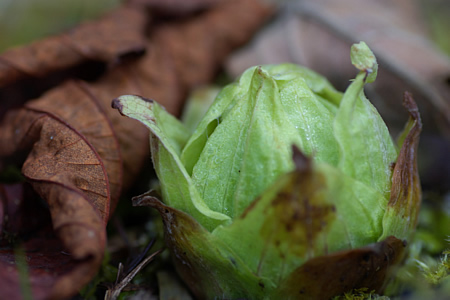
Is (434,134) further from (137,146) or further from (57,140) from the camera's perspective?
(57,140)

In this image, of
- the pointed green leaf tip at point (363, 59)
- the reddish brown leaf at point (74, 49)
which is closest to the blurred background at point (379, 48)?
the reddish brown leaf at point (74, 49)

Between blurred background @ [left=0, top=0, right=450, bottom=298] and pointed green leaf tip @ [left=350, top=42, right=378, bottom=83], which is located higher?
pointed green leaf tip @ [left=350, top=42, right=378, bottom=83]

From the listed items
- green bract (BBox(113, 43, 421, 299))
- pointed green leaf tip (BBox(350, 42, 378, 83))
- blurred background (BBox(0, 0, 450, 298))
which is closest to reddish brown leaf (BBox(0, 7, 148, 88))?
blurred background (BBox(0, 0, 450, 298))

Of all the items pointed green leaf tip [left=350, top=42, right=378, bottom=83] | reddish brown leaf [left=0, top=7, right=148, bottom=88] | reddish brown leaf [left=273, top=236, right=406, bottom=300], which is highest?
pointed green leaf tip [left=350, top=42, right=378, bottom=83]

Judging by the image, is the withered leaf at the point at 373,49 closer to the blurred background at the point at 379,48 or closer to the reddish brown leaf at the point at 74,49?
the blurred background at the point at 379,48

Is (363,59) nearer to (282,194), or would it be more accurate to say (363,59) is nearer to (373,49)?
(282,194)

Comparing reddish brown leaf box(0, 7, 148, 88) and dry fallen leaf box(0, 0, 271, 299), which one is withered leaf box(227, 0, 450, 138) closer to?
dry fallen leaf box(0, 0, 271, 299)

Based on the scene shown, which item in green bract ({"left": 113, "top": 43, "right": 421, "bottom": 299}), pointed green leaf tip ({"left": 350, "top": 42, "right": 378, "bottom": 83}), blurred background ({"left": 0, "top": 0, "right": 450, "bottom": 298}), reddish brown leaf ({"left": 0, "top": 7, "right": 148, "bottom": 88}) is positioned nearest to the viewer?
green bract ({"left": 113, "top": 43, "right": 421, "bottom": 299})

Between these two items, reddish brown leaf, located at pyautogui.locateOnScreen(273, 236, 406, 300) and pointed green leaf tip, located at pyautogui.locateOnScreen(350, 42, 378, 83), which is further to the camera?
pointed green leaf tip, located at pyautogui.locateOnScreen(350, 42, 378, 83)

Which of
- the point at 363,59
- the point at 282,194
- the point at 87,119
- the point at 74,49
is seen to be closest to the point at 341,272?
the point at 282,194
